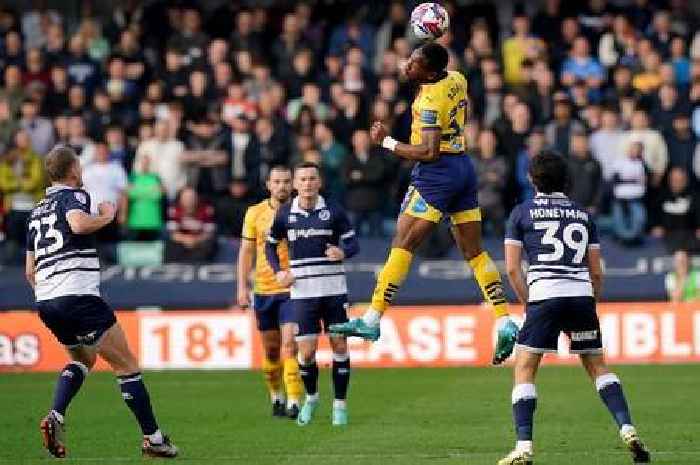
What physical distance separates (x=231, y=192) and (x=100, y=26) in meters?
5.12

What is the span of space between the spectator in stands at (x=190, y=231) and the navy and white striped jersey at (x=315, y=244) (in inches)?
369

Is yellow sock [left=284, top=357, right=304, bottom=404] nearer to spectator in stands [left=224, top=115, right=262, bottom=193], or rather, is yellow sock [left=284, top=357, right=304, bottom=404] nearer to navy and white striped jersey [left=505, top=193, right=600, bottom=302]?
navy and white striped jersey [left=505, top=193, right=600, bottom=302]

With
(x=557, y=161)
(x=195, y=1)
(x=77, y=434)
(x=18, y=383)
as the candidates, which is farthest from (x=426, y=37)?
(x=195, y=1)

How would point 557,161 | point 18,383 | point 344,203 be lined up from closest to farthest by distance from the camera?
point 557,161 < point 18,383 < point 344,203

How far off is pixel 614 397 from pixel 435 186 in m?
2.37

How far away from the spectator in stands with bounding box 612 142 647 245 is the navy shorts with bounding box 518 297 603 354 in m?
13.5

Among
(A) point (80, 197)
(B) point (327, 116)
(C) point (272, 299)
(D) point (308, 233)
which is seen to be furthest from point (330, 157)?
(A) point (80, 197)

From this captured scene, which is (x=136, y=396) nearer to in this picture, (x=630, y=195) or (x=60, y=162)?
(x=60, y=162)

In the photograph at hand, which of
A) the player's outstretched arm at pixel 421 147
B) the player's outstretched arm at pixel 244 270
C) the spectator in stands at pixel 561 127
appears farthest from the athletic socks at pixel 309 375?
the spectator in stands at pixel 561 127

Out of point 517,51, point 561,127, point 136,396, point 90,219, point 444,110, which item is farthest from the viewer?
point 517,51

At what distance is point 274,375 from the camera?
57.7 ft

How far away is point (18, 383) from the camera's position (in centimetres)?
2202

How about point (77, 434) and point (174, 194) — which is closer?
point (77, 434)

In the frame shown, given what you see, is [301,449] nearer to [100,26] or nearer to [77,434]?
[77,434]
